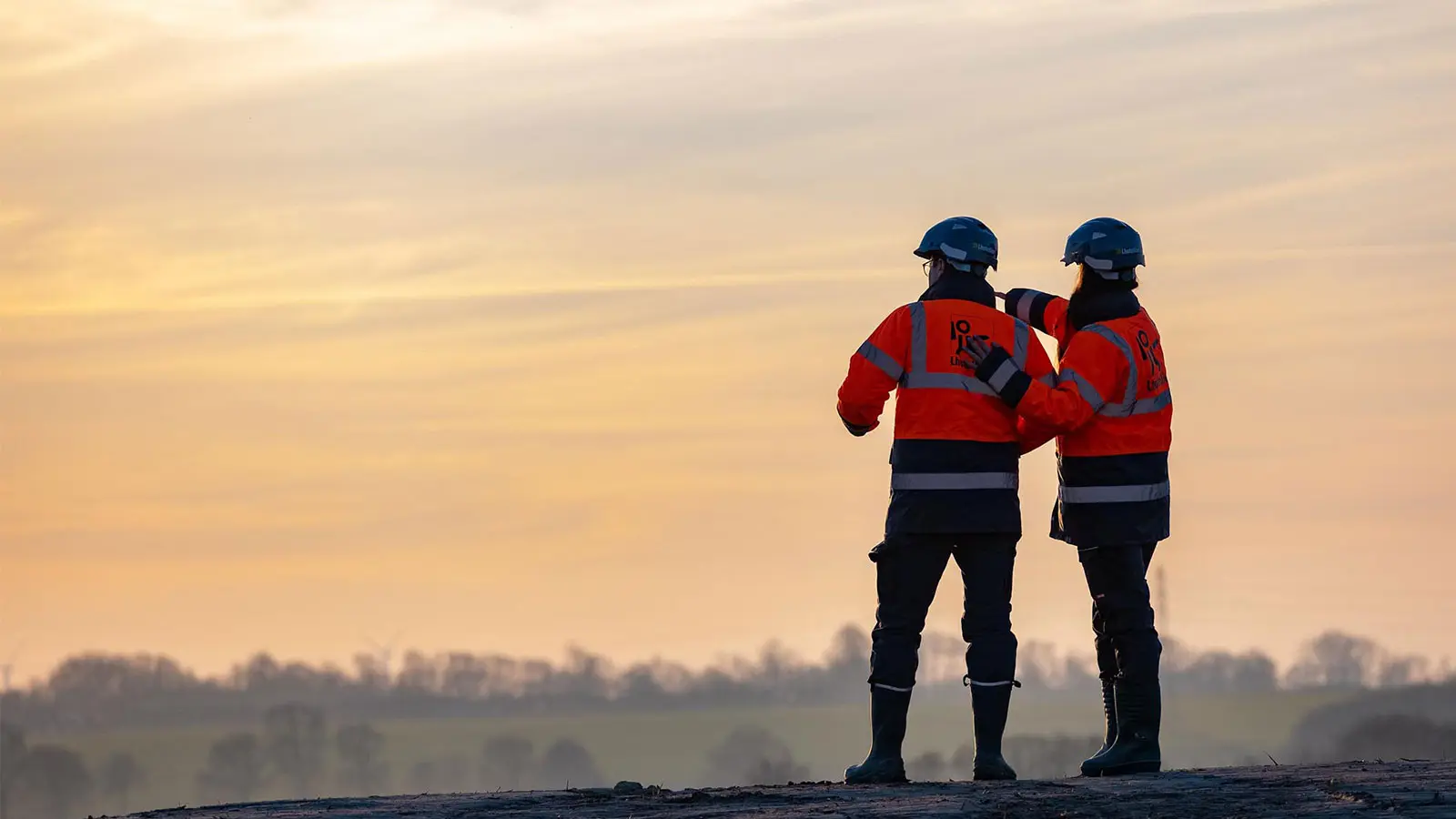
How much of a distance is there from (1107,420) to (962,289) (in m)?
1.14

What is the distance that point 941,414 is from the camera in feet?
37.7

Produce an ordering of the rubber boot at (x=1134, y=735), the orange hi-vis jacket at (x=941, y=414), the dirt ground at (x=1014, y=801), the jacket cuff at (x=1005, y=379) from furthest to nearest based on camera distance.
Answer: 1. the rubber boot at (x=1134, y=735)
2. the orange hi-vis jacket at (x=941, y=414)
3. the jacket cuff at (x=1005, y=379)
4. the dirt ground at (x=1014, y=801)

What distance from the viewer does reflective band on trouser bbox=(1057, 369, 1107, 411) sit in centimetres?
1159

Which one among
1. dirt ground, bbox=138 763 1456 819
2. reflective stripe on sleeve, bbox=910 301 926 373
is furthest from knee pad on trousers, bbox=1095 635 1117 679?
reflective stripe on sleeve, bbox=910 301 926 373

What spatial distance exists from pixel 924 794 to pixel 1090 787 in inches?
34.1

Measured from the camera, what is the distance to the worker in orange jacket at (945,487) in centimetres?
1150

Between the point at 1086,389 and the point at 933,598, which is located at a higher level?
the point at 1086,389

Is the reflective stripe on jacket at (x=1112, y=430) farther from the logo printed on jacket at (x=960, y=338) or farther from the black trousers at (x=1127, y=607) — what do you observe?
the logo printed on jacket at (x=960, y=338)

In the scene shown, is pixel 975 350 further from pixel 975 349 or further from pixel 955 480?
pixel 955 480

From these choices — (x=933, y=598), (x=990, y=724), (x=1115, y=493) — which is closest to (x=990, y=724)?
(x=990, y=724)

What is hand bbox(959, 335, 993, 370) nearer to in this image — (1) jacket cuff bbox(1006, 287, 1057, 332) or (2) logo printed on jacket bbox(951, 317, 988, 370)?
(2) logo printed on jacket bbox(951, 317, 988, 370)

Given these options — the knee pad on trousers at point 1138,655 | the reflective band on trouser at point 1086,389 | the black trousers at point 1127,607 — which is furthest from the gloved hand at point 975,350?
the knee pad on trousers at point 1138,655

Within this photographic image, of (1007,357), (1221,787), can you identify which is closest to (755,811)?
(1221,787)

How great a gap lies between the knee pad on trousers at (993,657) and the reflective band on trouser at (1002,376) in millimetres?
1410
